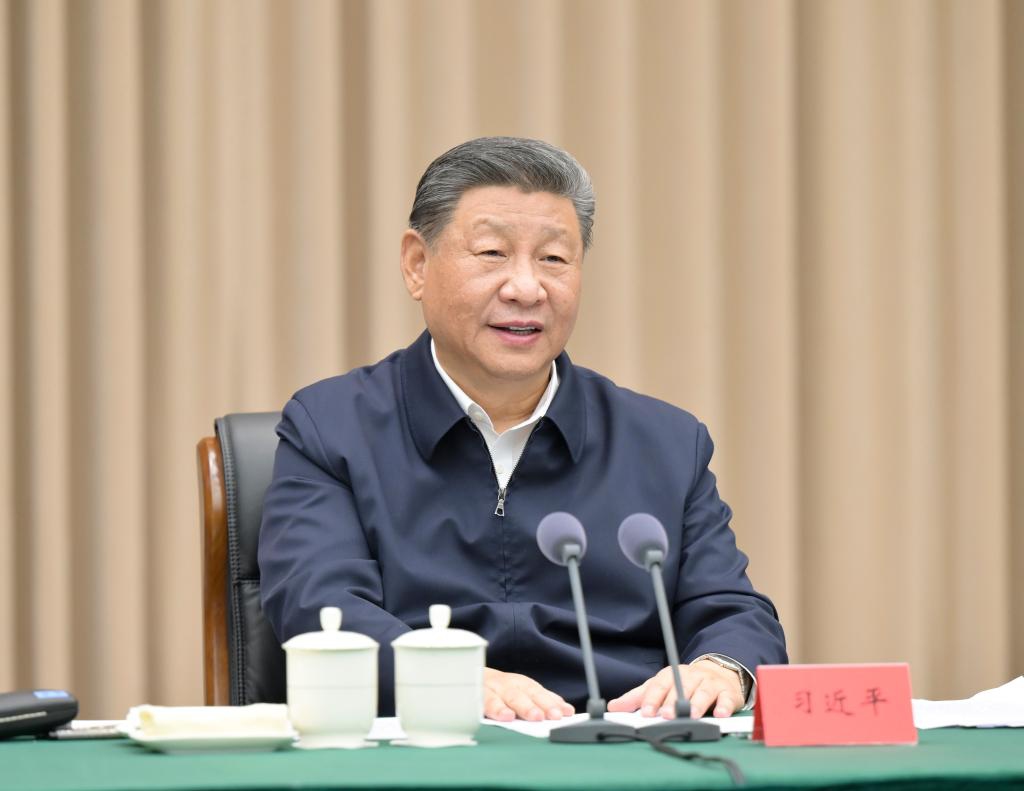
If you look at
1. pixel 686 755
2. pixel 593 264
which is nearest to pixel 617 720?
pixel 686 755

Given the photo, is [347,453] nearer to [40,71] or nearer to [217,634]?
[217,634]

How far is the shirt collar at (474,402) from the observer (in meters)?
2.11

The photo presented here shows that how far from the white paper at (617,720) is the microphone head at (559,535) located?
0.16 m

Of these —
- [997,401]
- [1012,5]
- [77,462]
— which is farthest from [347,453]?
[1012,5]

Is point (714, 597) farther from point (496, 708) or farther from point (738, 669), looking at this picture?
point (496, 708)

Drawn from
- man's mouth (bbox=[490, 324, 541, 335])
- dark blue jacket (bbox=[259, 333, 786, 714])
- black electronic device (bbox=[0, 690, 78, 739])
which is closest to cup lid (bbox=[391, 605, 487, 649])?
black electronic device (bbox=[0, 690, 78, 739])

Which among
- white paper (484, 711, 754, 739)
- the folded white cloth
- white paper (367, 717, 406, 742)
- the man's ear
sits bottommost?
white paper (484, 711, 754, 739)

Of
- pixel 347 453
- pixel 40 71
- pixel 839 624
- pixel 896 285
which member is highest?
pixel 40 71

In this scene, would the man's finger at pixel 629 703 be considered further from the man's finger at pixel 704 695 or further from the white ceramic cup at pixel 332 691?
the white ceramic cup at pixel 332 691

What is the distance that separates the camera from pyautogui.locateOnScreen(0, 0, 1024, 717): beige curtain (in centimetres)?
298

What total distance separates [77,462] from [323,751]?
199 cm

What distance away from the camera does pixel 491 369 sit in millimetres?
2088

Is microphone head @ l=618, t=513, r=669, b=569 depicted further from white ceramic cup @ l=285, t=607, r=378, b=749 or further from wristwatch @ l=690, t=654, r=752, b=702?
wristwatch @ l=690, t=654, r=752, b=702

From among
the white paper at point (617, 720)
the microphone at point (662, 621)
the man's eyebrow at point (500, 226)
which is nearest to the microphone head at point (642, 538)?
the microphone at point (662, 621)
